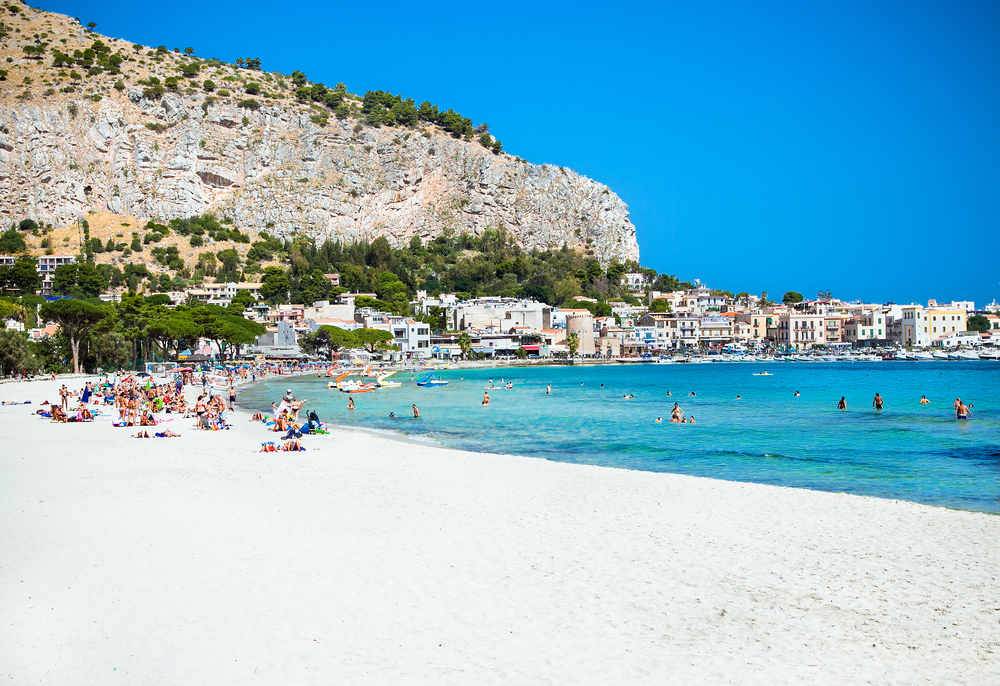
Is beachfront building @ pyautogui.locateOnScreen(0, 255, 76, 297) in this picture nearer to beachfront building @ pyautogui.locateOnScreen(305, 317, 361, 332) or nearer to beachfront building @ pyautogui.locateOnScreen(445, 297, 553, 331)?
beachfront building @ pyautogui.locateOnScreen(305, 317, 361, 332)

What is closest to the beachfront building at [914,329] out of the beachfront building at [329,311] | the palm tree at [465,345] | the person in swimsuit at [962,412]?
the palm tree at [465,345]

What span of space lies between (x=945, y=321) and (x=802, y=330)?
21074mm

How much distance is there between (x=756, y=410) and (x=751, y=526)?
23.0 meters

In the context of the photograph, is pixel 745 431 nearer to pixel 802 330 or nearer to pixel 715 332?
pixel 715 332

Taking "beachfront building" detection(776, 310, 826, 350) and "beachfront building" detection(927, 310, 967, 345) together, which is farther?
"beachfront building" detection(776, 310, 826, 350)

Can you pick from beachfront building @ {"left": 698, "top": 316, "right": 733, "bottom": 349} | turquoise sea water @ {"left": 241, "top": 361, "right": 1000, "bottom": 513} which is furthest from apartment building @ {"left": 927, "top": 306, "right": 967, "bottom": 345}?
turquoise sea water @ {"left": 241, "top": 361, "right": 1000, "bottom": 513}

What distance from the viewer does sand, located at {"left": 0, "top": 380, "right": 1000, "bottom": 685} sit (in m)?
5.33

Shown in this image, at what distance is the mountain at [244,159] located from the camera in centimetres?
11375

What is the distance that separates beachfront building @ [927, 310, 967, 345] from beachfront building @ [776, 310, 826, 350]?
15.1 meters

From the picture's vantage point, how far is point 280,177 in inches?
5084

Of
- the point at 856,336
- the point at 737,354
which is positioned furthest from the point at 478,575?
the point at 856,336

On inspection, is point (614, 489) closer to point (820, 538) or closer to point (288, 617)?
point (820, 538)

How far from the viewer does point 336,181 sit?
13325 cm

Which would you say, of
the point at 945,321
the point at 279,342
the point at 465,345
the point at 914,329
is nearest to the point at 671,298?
the point at 914,329
